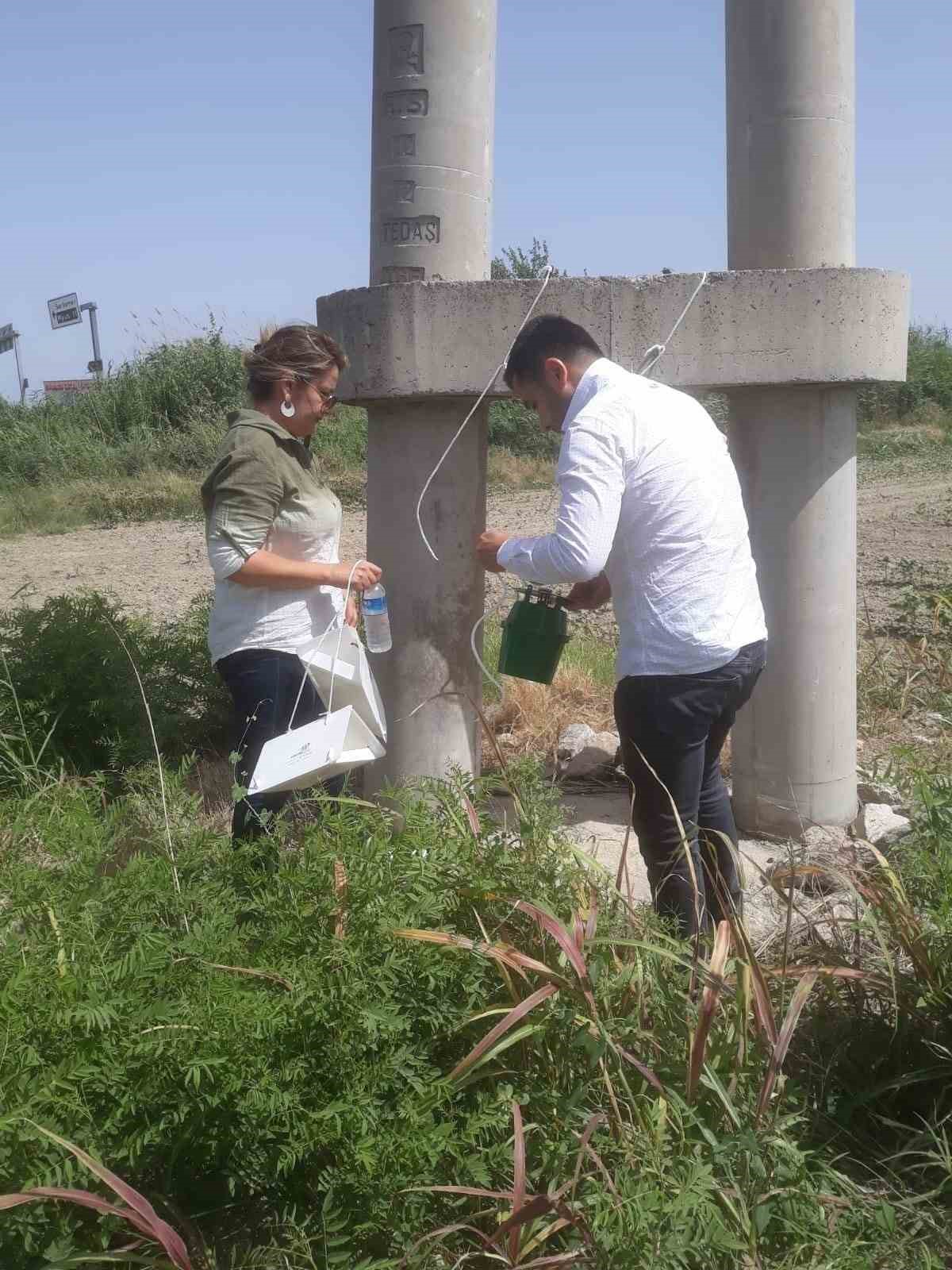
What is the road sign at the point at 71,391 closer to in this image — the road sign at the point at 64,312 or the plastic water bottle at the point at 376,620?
the road sign at the point at 64,312

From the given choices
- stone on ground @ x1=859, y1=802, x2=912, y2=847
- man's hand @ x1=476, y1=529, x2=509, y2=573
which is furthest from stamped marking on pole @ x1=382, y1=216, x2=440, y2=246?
stone on ground @ x1=859, y1=802, x2=912, y2=847

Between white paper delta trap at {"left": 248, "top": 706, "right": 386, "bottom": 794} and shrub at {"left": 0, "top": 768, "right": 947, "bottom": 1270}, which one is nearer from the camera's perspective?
shrub at {"left": 0, "top": 768, "right": 947, "bottom": 1270}

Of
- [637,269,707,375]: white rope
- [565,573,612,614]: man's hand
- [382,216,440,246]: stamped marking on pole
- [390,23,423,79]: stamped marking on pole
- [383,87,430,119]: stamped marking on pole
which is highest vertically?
[390,23,423,79]: stamped marking on pole

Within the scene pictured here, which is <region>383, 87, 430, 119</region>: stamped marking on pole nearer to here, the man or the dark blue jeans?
the man

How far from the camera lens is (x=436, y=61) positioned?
4.28 m

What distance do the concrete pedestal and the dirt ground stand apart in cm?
372

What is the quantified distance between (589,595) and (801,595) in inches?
46.5

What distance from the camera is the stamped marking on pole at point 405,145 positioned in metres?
4.32

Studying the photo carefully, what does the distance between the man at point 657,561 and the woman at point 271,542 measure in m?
0.64

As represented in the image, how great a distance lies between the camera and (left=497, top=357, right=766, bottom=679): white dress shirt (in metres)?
3.11

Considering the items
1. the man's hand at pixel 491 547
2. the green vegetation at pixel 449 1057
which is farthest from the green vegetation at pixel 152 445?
the green vegetation at pixel 449 1057

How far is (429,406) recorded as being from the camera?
444 cm

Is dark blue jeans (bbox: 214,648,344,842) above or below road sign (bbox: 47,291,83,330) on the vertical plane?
below

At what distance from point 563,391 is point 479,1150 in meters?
1.93
